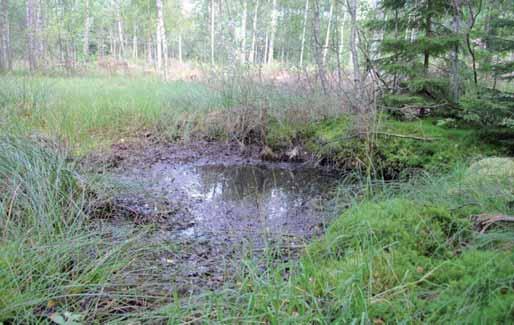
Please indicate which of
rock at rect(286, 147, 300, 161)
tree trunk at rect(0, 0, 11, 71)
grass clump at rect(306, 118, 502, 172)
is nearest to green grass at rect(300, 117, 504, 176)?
grass clump at rect(306, 118, 502, 172)

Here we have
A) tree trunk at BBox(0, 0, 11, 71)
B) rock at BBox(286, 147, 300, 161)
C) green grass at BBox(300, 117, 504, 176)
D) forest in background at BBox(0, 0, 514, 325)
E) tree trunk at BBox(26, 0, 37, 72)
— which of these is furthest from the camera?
tree trunk at BBox(26, 0, 37, 72)

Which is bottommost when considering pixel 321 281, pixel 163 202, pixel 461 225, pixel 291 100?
pixel 163 202

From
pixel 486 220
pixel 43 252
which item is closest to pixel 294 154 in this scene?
pixel 486 220

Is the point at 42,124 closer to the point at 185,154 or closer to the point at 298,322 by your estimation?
the point at 185,154

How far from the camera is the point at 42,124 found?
4.89 m

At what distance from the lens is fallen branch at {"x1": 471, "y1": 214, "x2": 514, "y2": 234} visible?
173 cm

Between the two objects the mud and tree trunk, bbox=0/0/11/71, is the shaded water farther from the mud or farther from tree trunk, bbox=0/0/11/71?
tree trunk, bbox=0/0/11/71

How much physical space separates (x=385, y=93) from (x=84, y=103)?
5228 millimetres

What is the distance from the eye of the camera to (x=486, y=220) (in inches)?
74.0

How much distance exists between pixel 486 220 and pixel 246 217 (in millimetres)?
2020

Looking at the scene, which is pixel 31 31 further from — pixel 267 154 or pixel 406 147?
pixel 406 147

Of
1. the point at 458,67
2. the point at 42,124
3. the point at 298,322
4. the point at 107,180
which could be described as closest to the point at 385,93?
the point at 458,67

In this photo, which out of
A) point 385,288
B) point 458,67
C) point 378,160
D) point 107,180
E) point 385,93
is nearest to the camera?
point 385,288

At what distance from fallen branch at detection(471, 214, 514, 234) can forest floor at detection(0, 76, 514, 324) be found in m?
0.03
